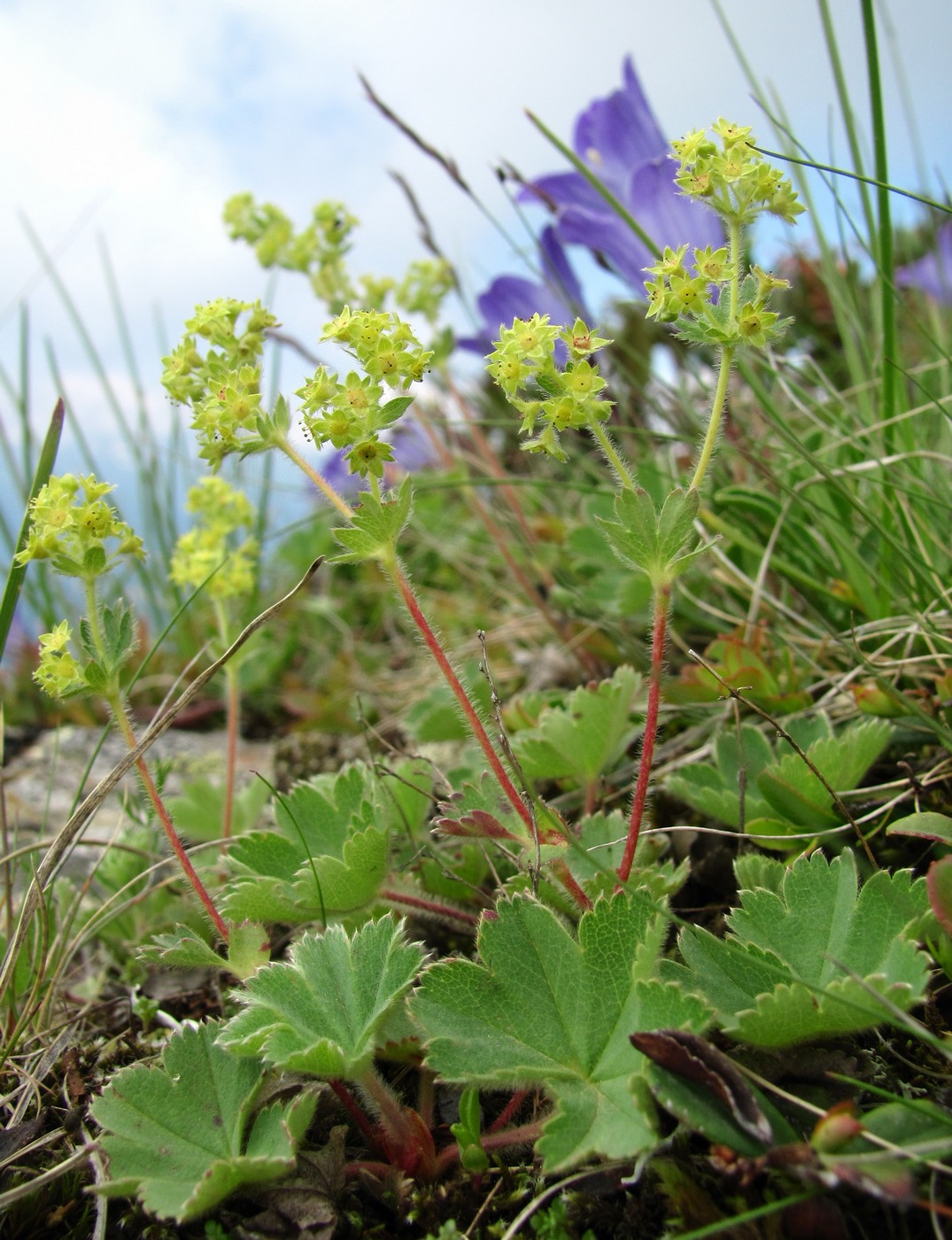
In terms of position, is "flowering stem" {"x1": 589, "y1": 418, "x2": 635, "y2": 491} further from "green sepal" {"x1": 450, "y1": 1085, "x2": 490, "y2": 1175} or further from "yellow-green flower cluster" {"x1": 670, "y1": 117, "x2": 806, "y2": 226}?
"green sepal" {"x1": 450, "y1": 1085, "x2": 490, "y2": 1175}

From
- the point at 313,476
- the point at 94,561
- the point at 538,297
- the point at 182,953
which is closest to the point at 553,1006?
the point at 182,953

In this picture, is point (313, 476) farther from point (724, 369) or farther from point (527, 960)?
point (527, 960)

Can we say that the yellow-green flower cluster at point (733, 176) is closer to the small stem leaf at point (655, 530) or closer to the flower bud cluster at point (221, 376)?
the small stem leaf at point (655, 530)

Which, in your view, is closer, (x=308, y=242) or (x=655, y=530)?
(x=655, y=530)

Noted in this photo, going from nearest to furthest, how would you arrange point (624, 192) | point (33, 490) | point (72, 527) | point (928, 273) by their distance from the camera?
1. point (72, 527)
2. point (33, 490)
3. point (624, 192)
4. point (928, 273)

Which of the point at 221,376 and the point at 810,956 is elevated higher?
the point at 221,376

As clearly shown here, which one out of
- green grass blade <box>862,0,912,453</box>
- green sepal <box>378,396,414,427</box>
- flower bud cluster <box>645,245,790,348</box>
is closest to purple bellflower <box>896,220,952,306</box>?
green grass blade <box>862,0,912,453</box>
